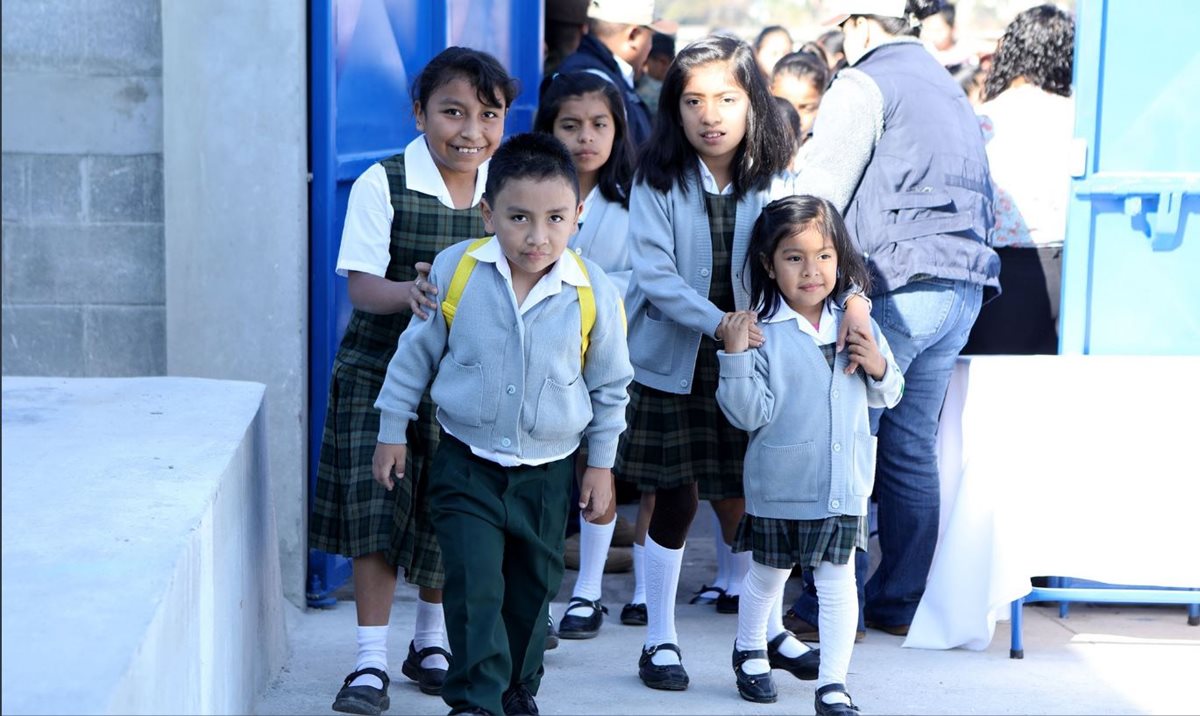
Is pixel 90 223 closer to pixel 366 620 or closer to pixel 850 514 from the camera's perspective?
pixel 366 620

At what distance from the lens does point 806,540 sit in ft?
10.9

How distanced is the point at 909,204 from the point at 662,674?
4.67 feet

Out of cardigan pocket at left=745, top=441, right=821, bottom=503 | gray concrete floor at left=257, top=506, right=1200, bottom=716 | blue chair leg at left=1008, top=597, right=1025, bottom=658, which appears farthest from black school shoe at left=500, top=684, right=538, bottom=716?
blue chair leg at left=1008, top=597, right=1025, bottom=658

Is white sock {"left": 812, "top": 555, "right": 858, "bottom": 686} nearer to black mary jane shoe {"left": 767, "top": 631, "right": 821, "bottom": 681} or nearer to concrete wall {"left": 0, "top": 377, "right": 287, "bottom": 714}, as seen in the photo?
black mary jane shoe {"left": 767, "top": 631, "right": 821, "bottom": 681}

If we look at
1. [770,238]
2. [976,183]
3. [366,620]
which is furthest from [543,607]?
[976,183]

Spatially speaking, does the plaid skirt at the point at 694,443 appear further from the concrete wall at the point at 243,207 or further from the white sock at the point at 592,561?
the concrete wall at the point at 243,207

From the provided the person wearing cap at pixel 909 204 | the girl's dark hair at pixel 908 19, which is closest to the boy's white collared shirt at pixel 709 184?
the person wearing cap at pixel 909 204

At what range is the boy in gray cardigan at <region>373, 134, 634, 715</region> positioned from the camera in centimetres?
293

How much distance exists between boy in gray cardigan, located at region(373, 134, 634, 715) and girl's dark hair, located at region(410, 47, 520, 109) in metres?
0.31

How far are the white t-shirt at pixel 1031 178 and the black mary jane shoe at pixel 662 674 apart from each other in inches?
78.5

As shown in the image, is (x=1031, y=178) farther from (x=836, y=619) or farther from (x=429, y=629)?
(x=429, y=629)

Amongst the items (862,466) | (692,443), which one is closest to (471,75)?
(692,443)

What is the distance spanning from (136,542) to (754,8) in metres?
51.4

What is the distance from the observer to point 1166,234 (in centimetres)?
417
